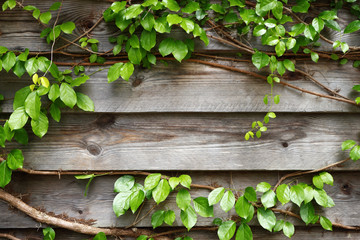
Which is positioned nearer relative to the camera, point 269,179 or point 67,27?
point 67,27

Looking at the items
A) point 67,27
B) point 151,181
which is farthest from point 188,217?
point 67,27

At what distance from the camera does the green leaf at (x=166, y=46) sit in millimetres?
1147

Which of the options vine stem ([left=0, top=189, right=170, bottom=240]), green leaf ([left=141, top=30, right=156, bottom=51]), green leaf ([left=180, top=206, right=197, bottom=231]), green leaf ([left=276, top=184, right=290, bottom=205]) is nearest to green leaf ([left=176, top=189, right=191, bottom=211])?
green leaf ([left=180, top=206, right=197, bottom=231])

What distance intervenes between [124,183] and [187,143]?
29cm

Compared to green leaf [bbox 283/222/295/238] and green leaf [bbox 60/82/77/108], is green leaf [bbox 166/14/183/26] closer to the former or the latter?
green leaf [bbox 60/82/77/108]

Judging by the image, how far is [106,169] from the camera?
1.24 m

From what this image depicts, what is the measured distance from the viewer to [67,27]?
116 centimetres

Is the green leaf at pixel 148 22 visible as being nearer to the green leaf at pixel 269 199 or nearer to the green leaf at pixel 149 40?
the green leaf at pixel 149 40

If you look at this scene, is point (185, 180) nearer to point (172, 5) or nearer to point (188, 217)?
point (188, 217)

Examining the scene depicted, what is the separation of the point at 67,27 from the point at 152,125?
0.48 m

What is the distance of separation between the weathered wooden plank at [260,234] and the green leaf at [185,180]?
259 millimetres

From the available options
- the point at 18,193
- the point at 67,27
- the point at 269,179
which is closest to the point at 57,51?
the point at 67,27

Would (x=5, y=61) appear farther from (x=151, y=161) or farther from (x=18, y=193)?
(x=151, y=161)

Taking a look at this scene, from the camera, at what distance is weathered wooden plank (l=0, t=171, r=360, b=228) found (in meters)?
1.28
